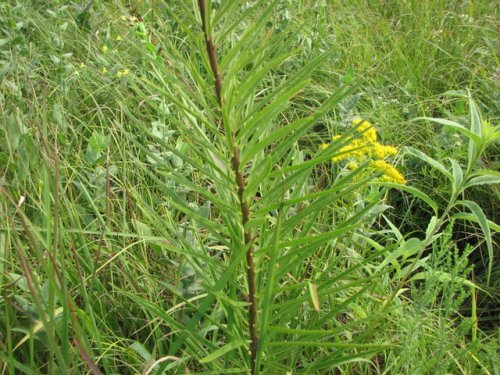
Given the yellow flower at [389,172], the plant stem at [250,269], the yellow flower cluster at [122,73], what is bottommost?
the yellow flower cluster at [122,73]

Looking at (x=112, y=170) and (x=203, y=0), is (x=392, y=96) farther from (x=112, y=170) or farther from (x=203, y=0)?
(x=203, y=0)

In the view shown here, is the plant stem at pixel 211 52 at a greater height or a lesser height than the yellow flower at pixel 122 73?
greater

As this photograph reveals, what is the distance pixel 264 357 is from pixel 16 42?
4.80 ft

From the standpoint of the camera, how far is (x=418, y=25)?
133 inches

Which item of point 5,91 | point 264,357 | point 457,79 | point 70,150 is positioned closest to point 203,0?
point 264,357

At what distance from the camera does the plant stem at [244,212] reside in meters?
0.83

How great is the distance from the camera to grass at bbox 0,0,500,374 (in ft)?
3.23

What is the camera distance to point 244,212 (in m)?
1.01

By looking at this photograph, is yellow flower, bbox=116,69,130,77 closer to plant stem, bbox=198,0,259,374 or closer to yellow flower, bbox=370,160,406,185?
yellow flower, bbox=370,160,406,185

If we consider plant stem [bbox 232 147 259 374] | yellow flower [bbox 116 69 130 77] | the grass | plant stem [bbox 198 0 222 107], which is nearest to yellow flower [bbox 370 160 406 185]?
the grass

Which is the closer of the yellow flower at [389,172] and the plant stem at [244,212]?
the plant stem at [244,212]

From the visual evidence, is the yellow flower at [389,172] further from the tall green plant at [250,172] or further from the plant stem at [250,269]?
the plant stem at [250,269]

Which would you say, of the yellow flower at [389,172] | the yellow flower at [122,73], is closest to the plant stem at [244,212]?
the yellow flower at [389,172]

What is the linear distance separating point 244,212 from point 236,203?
0.12 feet
